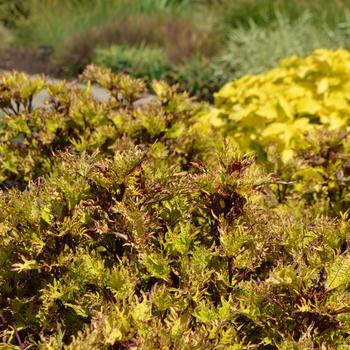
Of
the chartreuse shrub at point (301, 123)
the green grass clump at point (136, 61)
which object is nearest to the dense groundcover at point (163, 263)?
the chartreuse shrub at point (301, 123)

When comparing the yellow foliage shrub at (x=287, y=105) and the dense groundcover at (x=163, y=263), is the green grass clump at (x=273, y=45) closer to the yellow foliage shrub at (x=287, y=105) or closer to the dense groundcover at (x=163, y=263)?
the yellow foliage shrub at (x=287, y=105)

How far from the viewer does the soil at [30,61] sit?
10.9 m

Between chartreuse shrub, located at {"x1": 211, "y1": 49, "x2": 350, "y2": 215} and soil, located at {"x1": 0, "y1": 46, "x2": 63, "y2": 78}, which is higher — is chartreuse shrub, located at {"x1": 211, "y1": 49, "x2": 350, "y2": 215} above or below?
above

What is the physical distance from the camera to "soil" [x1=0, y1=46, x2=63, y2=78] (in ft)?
35.8

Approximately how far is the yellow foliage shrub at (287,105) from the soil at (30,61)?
6.70 metres

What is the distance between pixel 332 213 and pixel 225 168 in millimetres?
1069

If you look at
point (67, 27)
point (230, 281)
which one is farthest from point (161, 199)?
point (67, 27)

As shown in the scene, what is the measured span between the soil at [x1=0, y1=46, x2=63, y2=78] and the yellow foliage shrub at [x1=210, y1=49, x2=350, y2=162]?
264 inches

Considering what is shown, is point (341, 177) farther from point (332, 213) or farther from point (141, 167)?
point (141, 167)

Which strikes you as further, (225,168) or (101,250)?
(101,250)

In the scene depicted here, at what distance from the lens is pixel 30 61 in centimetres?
1169

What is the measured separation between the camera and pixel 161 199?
2006 mm

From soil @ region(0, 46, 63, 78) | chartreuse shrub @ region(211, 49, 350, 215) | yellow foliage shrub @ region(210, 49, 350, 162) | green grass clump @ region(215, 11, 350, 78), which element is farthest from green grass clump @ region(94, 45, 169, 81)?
yellow foliage shrub @ region(210, 49, 350, 162)

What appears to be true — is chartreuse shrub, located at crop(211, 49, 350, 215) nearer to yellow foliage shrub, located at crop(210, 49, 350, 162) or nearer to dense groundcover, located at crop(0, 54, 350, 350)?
yellow foliage shrub, located at crop(210, 49, 350, 162)
